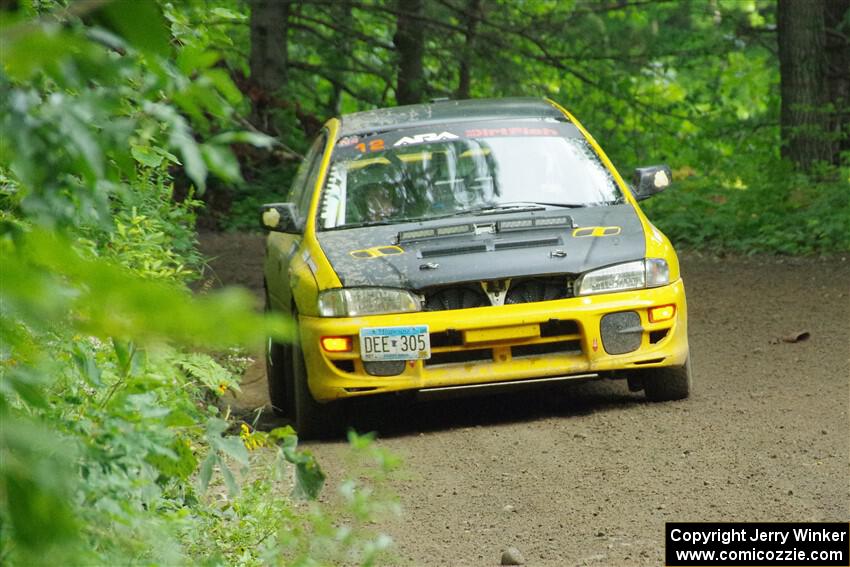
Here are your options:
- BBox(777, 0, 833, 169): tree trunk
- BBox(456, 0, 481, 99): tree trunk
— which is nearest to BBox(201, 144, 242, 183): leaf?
BBox(777, 0, 833, 169): tree trunk

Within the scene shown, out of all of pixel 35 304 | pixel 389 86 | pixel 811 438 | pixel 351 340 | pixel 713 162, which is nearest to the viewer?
pixel 35 304

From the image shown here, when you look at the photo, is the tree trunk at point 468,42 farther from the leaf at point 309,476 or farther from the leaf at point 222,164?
the leaf at point 222,164

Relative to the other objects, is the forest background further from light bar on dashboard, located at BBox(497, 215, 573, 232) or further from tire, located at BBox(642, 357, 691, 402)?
tire, located at BBox(642, 357, 691, 402)

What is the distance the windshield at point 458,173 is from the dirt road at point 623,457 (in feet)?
4.09

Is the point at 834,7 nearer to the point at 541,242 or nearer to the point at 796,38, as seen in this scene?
the point at 796,38

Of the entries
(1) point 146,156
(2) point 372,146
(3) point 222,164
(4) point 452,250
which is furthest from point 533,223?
(3) point 222,164

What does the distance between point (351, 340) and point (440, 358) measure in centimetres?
50

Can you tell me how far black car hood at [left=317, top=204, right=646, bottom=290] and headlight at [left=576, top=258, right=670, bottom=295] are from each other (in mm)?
47

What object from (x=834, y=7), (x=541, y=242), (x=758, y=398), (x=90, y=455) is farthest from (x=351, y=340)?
(x=834, y=7)

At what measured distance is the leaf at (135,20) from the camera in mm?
1568

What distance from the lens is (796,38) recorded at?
16906 mm

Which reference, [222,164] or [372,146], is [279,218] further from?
[222,164]

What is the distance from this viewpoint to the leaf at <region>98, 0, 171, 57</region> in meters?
1.57

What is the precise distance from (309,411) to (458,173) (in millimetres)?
1779
